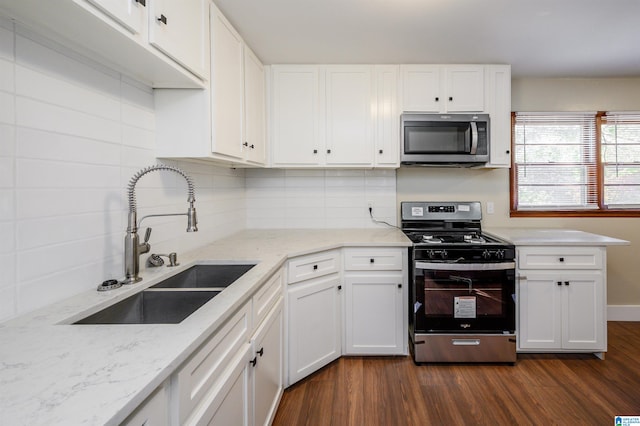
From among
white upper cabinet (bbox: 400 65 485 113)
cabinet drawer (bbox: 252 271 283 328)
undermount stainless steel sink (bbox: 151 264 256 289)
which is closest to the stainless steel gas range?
cabinet drawer (bbox: 252 271 283 328)

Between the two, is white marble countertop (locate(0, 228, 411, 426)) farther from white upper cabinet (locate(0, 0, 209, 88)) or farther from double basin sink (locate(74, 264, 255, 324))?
white upper cabinet (locate(0, 0, 209, 88))

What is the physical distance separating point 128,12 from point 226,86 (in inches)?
30.7

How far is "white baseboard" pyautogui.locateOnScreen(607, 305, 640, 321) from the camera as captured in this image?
2.80m

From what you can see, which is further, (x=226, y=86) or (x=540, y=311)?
(x=540, y=311)

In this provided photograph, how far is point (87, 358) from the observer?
2.23ft

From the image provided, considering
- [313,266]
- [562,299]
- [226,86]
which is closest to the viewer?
[226,86]

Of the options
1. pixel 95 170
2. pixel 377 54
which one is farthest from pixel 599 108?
pixel 95 170

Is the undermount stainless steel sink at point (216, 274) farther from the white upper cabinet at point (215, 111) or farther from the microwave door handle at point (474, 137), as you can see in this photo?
the microwave door handle at point (474, 137)

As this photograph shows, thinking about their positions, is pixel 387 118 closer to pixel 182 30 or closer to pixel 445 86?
pixel 445 86

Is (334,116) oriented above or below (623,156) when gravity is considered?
above

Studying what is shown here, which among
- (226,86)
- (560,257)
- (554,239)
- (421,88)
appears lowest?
(560,257)

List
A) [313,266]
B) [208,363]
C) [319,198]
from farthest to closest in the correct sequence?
[319,198] → [313,266] → [208,363]

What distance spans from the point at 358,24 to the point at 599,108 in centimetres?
255

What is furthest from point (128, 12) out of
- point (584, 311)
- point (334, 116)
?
point (584, 311)
